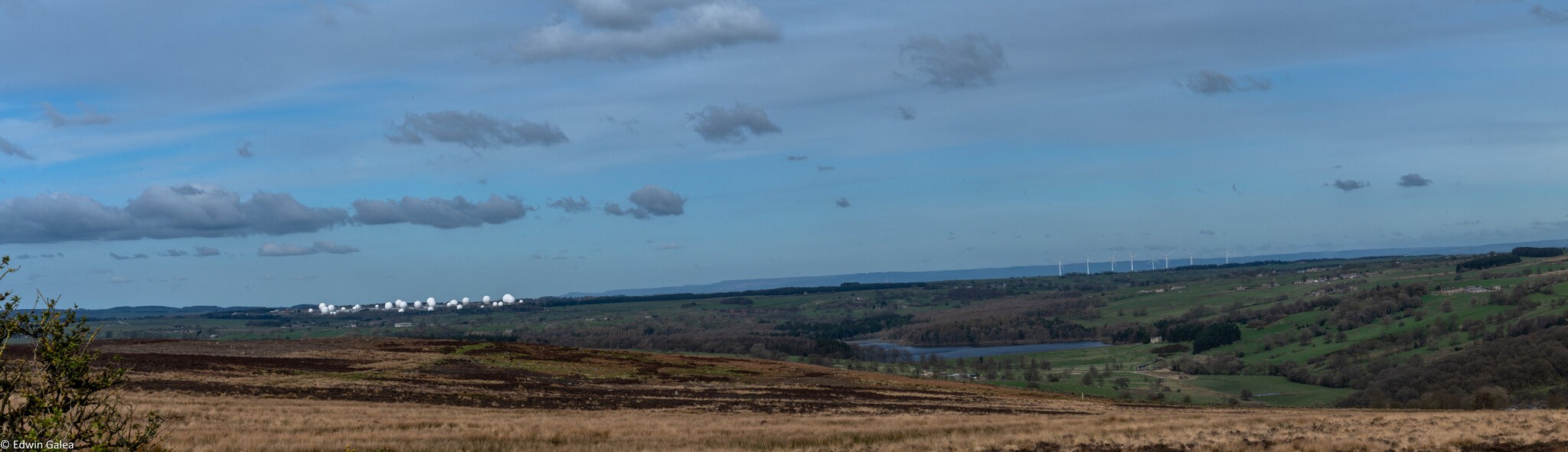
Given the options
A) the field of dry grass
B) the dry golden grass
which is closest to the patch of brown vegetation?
the field of dry grass

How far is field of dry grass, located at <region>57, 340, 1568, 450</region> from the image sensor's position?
2845 cm

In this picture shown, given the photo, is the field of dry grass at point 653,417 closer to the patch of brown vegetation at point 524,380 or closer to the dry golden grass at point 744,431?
the dry golden grass at point 744,431

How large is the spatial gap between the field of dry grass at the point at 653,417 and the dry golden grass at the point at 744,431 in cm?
12

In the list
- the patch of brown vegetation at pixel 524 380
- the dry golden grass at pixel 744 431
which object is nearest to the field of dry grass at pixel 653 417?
the dry golden grass at pixel 744 431

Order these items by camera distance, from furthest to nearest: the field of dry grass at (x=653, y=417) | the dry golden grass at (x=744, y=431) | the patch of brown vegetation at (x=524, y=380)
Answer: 1. the patch of brown vegetation at (x=524, y=380)
2. the field of dry grass at (x=653, y=417)
3. the dry golden grass at (x=744, y=431)

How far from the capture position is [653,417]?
141ft

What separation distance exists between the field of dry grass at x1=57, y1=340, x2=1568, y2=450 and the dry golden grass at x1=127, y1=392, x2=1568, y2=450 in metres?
0.12

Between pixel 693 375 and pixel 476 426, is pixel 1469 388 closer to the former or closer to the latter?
pixel 693 375

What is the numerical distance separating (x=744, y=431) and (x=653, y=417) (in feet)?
31.1

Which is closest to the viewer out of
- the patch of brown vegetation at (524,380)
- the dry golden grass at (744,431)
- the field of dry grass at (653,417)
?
the dry golden grass at (744,431)

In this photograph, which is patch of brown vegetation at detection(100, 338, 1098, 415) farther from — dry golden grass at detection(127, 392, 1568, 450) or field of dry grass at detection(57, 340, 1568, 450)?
dry golden grass at detection(127, 392, 1568, 450)

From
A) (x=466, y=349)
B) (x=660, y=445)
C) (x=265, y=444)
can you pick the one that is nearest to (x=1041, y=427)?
(x=660, y=445)

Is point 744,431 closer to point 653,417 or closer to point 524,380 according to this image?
point 653,417

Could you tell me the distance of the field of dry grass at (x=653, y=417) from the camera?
28.5 meters
